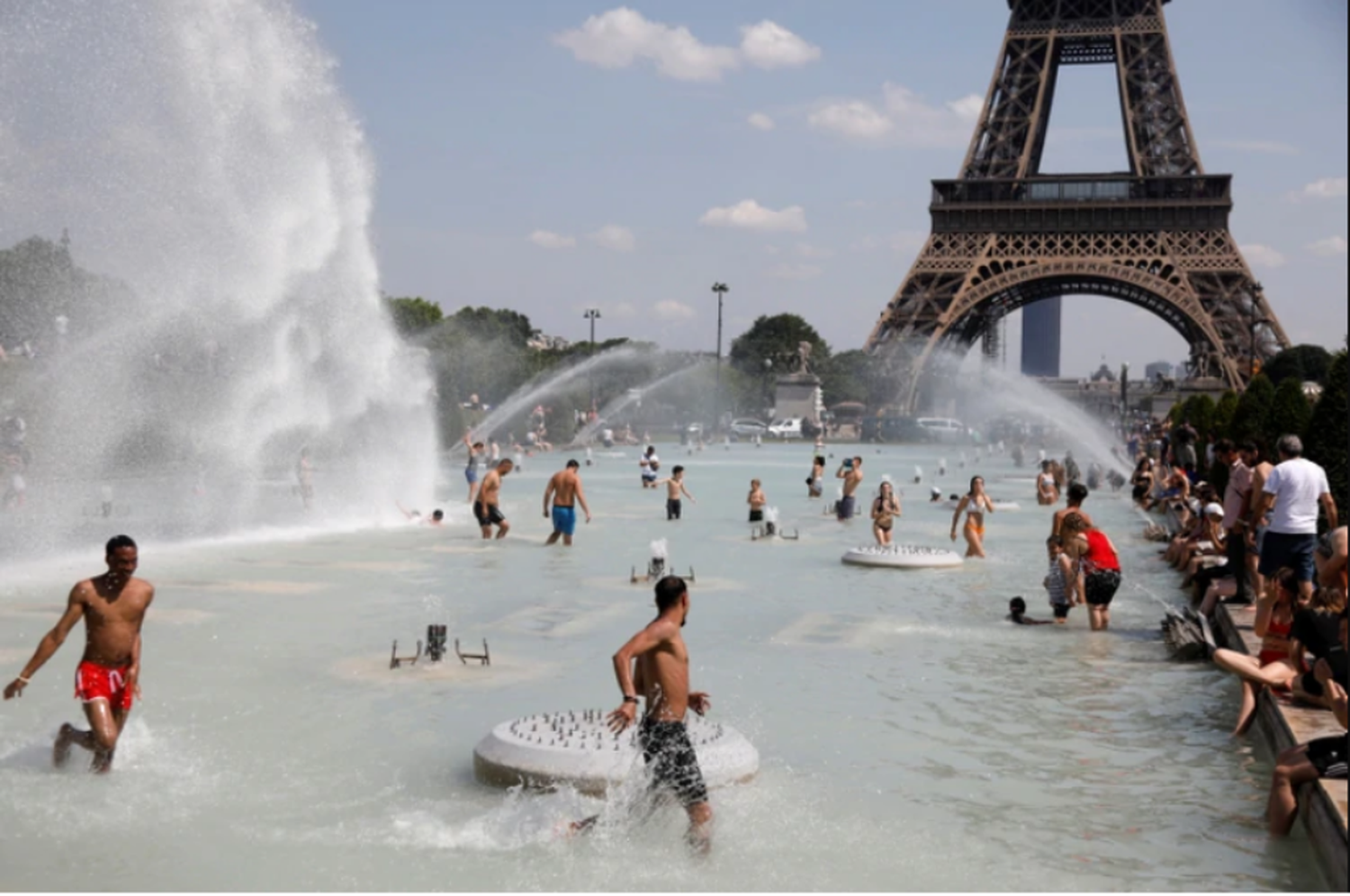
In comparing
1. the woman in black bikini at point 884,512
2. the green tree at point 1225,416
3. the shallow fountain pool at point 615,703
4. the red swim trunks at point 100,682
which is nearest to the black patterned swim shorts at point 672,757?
the shallow fountain pool at point 615,703

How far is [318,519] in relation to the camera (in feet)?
101

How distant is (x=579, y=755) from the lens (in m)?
9.95

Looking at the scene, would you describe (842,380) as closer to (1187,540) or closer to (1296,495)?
(1187,540)

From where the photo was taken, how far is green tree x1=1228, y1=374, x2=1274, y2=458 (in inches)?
1292

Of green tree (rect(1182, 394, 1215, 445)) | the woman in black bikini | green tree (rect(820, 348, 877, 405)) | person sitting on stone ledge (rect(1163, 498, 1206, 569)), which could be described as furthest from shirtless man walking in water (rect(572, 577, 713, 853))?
green tree (rect(820, 348, 877, 405))

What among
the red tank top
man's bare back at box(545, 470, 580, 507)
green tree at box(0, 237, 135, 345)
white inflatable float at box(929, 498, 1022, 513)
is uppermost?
green tree at box(0, 237, 135, 345)

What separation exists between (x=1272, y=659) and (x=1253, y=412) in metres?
24.7

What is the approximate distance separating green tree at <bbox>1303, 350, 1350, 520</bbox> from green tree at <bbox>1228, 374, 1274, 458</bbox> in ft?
31.2

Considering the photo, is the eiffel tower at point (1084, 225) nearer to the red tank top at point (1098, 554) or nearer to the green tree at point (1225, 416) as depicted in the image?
the green tree at point (1225, 416)

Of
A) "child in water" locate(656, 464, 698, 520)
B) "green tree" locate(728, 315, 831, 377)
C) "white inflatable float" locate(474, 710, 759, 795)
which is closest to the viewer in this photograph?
"white inflatable float" locate(474, 710, 759, 795)

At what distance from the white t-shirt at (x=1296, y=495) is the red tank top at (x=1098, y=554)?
11.8ft

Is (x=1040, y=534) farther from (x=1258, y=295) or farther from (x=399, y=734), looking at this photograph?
(x=1258, y=295)

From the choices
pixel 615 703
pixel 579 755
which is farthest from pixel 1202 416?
pixel 579 755

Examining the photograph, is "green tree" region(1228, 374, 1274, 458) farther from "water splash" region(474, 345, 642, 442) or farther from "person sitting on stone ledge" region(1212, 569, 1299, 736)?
"water splash" region(474, 345, 642, 442)
